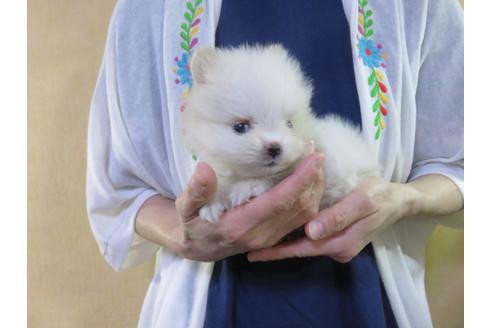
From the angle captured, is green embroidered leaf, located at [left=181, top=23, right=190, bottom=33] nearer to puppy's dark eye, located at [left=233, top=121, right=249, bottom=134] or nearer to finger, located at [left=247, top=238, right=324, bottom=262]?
puppy's dark eye, located at [left=233, top=121, right=249, bottom=134]

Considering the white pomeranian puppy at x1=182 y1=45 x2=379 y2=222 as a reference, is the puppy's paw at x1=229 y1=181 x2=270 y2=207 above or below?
below

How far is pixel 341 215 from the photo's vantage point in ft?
1.94

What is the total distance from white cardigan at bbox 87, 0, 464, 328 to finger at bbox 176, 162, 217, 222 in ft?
0.69

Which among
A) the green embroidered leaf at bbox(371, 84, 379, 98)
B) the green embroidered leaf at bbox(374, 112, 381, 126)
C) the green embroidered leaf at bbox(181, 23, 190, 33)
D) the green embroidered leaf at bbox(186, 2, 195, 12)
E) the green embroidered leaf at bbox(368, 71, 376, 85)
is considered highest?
the green embroidered leaf at bbox(186, 2, 195, 12)

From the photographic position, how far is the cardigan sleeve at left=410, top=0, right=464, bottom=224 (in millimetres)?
762

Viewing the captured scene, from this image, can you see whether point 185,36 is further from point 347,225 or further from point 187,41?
point 347,225

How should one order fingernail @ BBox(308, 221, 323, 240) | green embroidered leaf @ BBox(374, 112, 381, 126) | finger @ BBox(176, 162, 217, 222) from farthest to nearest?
green embroidered leaf @ BBox(374, 112, 381, 126)
fingernail @ BBox(308, 221, 323, 240)
finger @ BBox(176, 162, 217, 222)

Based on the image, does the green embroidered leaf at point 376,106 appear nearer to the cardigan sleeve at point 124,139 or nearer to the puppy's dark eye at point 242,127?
the puppy's dark eye at point 242,127

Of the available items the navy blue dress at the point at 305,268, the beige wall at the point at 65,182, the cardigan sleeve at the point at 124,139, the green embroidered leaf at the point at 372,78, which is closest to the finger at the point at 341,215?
the navy blue dress at the point at 305,268

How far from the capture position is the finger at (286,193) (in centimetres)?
51

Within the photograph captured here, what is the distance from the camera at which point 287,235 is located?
0.67 meters

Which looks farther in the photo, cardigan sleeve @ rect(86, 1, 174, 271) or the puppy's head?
cardigan sleeve @ rect(86, 1, 174, 271)

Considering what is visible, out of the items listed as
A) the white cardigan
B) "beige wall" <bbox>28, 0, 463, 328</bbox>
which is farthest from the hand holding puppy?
"beige wall" <bbox>28, 0, 463, 328</bbox>
